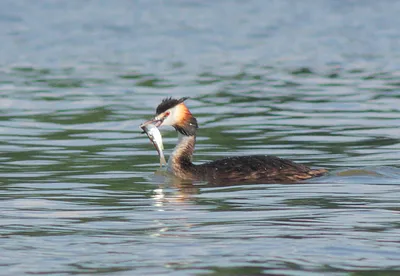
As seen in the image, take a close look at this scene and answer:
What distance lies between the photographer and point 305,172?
52.0ft

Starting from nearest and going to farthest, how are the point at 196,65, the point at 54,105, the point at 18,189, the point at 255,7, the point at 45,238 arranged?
the point at 45,238, the point at 18,189, the point at 54,105, the point at 196,65, the point at 255,7

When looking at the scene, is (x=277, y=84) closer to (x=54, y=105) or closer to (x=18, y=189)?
(x=54, y=105)

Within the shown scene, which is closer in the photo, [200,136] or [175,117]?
[175,117]

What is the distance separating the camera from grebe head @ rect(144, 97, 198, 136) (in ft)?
54.9

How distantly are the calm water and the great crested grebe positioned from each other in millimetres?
283

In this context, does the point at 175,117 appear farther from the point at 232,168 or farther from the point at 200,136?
the point at 200,136

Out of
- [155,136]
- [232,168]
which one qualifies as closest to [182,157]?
[155,136]

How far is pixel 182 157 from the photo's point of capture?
16.8m

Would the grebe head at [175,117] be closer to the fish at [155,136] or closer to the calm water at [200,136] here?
the fish at [155,136]

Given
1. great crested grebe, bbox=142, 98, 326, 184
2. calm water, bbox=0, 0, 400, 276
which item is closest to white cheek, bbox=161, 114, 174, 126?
great crested grebe, bbox=142, 98, 326, 184

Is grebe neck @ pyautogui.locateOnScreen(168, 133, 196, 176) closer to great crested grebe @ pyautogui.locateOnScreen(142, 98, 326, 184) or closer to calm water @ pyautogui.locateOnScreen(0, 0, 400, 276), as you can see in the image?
great crested grebe @ pyautogui.locateOnScreen(142, 98, 326, 184)

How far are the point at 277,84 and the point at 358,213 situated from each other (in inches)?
571

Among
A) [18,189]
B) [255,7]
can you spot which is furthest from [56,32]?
[18,189]

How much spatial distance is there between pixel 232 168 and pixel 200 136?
4759mm
